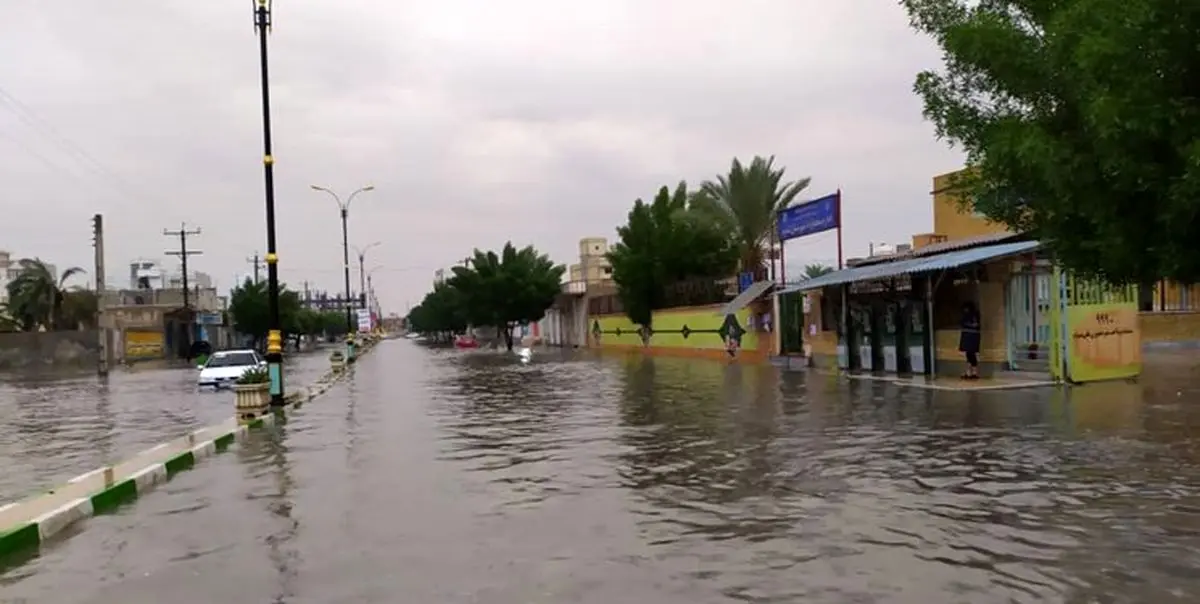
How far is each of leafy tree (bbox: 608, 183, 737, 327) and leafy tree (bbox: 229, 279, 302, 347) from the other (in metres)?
40.5

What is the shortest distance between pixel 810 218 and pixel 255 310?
63674 millimetres

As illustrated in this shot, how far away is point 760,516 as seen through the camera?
29.2ft

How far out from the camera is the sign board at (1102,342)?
21.1 m

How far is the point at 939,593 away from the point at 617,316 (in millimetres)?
57364

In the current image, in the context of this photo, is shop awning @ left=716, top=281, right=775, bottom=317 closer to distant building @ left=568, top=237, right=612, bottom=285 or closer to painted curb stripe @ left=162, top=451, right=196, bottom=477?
painted curb stripe @ left=162, top=451, right=196, bottom=477

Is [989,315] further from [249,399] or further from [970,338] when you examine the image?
[249,399]

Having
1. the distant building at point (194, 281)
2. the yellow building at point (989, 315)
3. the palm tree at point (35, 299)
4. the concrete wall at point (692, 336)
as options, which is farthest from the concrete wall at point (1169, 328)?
the distant building at point (194, 281)

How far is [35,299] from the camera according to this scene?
76.2 meters

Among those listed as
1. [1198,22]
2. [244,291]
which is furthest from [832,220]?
[244,291]

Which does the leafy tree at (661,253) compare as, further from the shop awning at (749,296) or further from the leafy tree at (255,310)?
the leafy tree at (255,310)

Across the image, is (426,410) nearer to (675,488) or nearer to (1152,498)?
(675,488)

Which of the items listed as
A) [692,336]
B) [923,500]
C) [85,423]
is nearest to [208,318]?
[692,336]

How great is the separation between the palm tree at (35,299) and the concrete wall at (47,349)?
17184 mm

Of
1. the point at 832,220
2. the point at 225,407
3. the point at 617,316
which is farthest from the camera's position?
the point at 617,316
